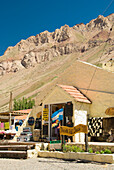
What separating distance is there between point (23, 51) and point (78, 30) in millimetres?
43048

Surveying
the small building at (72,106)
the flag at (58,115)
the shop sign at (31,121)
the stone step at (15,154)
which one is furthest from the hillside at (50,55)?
the stone step at (15,154)

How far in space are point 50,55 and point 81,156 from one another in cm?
12141

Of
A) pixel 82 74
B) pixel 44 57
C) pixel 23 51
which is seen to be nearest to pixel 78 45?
pixel 44 57

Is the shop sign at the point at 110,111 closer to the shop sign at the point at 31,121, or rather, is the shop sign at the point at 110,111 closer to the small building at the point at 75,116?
the small building at the point at 75,116

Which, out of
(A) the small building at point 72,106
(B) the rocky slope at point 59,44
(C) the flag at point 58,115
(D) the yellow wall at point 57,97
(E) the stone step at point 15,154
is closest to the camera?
(E) the stone step at point 15,154

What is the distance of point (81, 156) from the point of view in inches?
447

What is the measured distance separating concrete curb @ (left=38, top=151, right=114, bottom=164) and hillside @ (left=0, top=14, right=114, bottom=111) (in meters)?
66.2

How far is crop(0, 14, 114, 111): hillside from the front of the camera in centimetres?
9985

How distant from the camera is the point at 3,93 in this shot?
105 meters

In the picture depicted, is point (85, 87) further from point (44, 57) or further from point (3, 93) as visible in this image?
point (44, 57)

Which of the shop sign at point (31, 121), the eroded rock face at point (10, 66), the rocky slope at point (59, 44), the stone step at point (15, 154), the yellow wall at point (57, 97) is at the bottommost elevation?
the stone step at point (15, 154)

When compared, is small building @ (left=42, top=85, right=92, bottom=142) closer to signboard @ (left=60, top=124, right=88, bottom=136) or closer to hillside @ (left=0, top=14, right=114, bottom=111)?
signboard @ (left=60, top=124, right=88, bottom=136)

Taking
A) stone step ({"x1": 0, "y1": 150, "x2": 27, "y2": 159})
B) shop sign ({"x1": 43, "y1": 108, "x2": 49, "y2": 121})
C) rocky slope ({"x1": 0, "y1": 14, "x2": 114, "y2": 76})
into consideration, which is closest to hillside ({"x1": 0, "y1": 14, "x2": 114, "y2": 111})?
rocky slope ({"x1": 0, "y1": 14, "x2": 114, "y2": 76})

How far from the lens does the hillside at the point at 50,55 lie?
99.8 m
